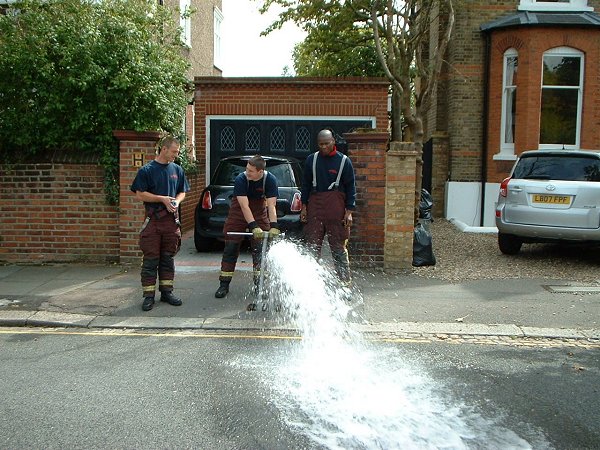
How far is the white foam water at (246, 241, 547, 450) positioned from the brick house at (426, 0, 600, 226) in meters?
10.8

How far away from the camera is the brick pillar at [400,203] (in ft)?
30.6

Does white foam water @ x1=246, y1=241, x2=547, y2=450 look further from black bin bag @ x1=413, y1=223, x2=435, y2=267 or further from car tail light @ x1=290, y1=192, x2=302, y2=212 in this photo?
car tail light @ x1=290, y1=192, x2=302, y2=212

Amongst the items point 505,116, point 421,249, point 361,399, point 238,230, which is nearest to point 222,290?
point 238,230

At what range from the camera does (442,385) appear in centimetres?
498

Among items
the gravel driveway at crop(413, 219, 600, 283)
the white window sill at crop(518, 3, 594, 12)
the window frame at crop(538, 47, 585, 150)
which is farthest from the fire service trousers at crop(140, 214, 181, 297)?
the white window sill at crop(518, 3, 594, 12)

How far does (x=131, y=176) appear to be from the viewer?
9430mm

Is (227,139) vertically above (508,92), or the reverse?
(508,92)

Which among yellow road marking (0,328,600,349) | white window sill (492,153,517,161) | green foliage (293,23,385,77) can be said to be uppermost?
green foliage (293,23,385,77)

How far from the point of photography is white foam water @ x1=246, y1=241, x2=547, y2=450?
13.1 feet

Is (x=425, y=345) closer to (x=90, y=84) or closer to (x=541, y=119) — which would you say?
(x=90, y=84)

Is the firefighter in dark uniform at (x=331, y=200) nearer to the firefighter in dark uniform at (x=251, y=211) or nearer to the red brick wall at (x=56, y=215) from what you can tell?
the firefighter in dark uniform at (x=251, y=211)

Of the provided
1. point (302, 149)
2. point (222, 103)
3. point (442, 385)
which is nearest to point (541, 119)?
point (302, 149)

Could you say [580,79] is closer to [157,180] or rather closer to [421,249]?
[421,249]

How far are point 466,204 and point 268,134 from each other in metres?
5.63
